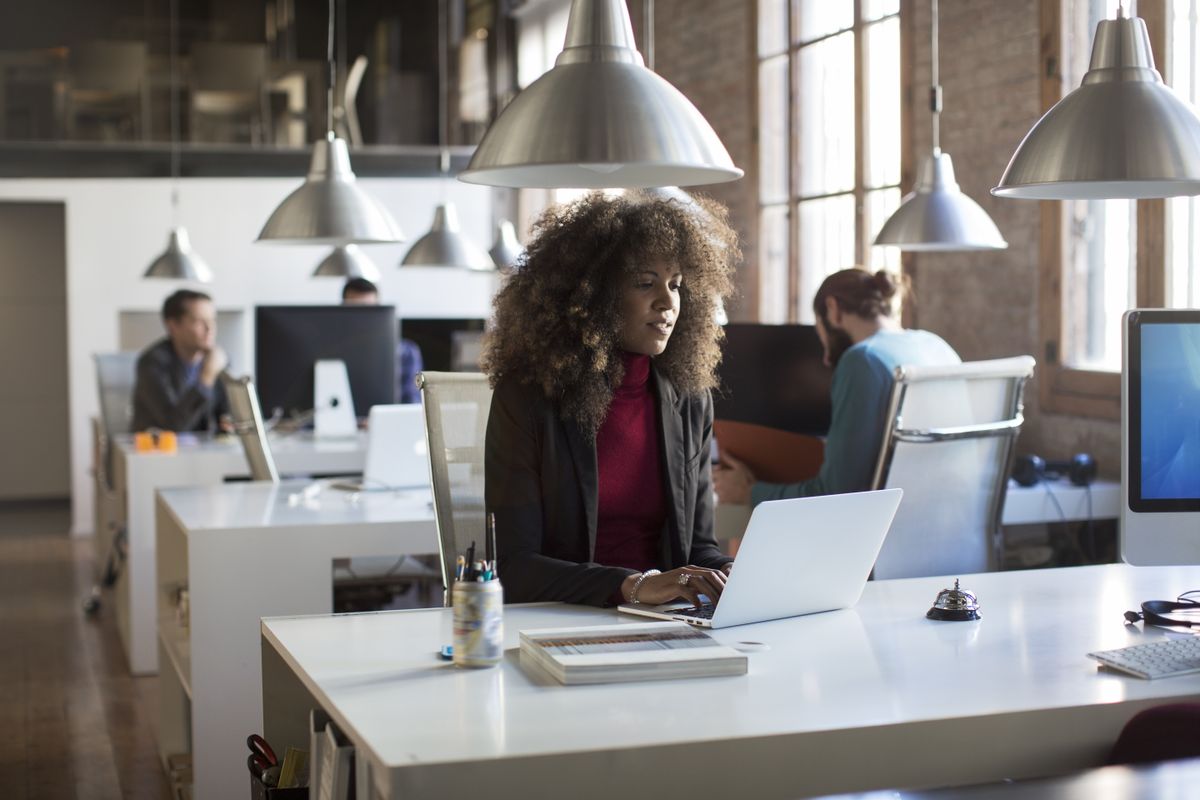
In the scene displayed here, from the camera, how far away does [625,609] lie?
2.33m

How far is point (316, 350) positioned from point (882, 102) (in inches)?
105

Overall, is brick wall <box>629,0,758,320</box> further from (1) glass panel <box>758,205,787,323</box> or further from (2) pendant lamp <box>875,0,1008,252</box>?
(2) pendant lamp <box>875,0,1008,252</box>

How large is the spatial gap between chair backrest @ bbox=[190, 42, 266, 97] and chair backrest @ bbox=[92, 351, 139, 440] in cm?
342

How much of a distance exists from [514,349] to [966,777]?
127 cm

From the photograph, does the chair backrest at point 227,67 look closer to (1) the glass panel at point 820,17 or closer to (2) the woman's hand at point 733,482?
(1) the glass panel at point 820,17

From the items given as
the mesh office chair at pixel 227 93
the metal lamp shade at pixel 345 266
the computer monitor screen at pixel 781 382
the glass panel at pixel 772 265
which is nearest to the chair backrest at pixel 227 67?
the mesh office chair at pixel 227 93

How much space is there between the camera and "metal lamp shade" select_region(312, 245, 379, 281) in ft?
26.0

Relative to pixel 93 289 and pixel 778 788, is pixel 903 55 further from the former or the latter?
pixel 93 289

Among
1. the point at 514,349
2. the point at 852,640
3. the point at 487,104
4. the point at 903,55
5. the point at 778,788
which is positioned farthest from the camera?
the point at 487,104

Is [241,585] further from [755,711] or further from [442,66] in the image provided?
[442,66]

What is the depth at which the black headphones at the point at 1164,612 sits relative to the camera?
225 centimetres

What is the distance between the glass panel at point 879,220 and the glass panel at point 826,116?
24cm

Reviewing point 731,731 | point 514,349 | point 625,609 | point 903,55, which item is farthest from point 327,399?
point 731,731

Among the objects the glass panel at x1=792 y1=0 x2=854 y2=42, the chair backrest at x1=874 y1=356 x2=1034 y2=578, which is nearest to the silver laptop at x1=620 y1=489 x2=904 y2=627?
the chair backrest at x1=874 y1=356 x2=1034 y2=578
